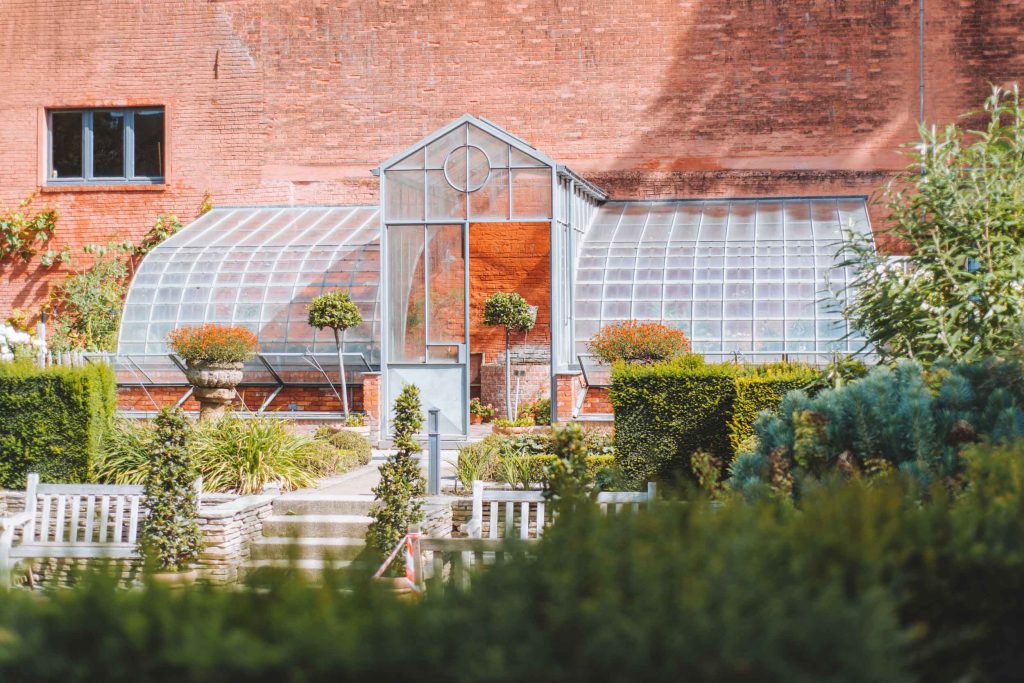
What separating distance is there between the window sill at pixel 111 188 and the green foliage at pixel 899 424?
16431mm

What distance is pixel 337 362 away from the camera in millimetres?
16500

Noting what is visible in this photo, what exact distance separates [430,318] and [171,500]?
6960 millimetres

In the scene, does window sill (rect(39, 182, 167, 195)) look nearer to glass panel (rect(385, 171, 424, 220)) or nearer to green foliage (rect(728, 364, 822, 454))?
glass panel (rect(385, 171, 424, 220))

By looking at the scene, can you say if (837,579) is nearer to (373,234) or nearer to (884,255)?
(884,255)

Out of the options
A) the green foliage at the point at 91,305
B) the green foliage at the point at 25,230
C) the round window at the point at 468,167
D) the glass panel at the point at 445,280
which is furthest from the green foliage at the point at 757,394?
the green foliage at the point at 25,230

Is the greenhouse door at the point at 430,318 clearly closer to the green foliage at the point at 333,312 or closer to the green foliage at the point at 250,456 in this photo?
the green foliage at the point at 333,312

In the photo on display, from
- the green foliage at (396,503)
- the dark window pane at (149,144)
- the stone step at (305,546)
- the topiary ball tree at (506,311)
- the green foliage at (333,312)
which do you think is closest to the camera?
the green foliage at (396,503)

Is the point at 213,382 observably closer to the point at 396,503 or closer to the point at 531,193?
the point at 531,193

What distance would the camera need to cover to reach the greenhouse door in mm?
14477

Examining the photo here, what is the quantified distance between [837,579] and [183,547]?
6.41 meters

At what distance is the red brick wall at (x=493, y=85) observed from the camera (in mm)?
18516

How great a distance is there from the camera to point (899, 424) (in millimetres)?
5547

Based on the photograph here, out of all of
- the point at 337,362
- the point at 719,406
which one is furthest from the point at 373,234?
the point at 719,406

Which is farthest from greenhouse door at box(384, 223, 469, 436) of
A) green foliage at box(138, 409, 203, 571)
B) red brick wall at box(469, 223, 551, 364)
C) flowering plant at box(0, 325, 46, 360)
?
green foliage at box(138, 409, 203, 571)
